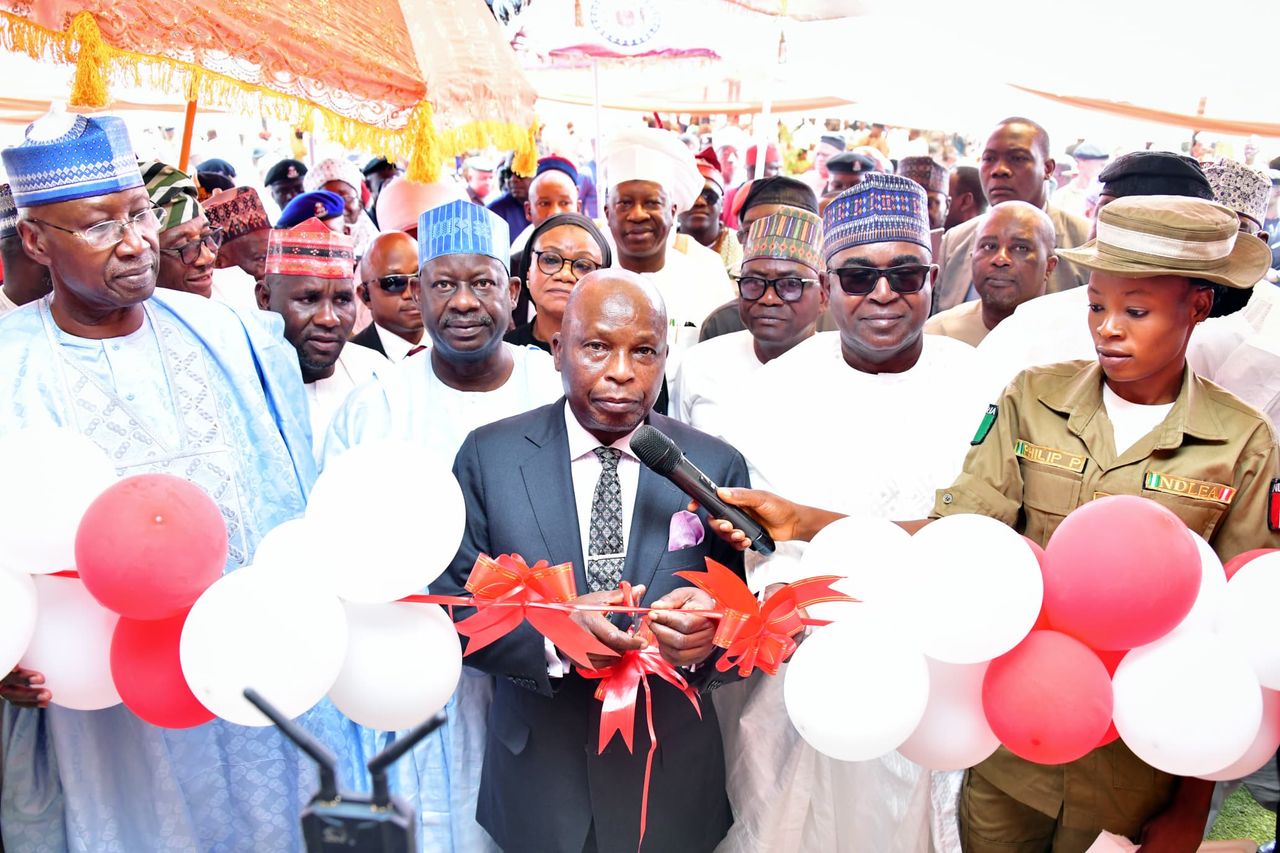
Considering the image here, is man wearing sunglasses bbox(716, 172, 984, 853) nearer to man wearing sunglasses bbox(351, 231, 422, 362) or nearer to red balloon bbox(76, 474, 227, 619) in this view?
red balloon bbox(76, 474, 227, 619)

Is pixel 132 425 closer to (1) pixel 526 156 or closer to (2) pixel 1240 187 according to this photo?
(1) pixel 526 156

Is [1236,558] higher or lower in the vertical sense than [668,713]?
higher

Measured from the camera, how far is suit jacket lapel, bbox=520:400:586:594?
2549 millimetres

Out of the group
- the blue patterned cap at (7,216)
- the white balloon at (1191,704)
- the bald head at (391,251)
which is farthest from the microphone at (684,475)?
the blue patterned cap at (7,216)

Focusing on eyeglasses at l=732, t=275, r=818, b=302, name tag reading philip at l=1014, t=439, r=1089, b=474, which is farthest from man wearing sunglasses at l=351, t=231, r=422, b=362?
name tag reading philip at l=1014, t=439, r=1089, b=474

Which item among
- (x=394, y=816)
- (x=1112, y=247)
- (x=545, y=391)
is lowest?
(x=545, y=391)

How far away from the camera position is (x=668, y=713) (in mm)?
2693

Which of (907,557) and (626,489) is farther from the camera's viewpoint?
(626,489)

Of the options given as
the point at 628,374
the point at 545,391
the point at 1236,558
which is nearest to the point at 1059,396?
the point at 1236,558

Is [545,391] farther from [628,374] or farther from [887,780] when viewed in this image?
[887,780]

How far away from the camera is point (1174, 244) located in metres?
2.39

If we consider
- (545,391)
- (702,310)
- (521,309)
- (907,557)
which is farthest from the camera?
(702,310)

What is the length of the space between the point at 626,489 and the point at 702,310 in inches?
123

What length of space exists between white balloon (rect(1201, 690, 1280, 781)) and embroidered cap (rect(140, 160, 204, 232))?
410cm
